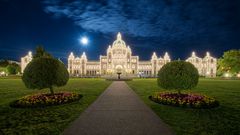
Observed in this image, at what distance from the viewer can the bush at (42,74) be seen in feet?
52.9

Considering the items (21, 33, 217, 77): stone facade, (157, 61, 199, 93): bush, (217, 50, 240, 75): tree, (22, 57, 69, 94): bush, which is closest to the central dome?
(21, 33, 217, 77): stone facade

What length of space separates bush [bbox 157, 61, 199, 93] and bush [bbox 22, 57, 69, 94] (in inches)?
365

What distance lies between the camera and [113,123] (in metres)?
9.76

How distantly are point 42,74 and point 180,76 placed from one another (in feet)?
37.3

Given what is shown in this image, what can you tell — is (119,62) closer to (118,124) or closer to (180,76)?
(180,76)

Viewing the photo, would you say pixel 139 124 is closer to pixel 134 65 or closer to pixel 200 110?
pixel 200 110

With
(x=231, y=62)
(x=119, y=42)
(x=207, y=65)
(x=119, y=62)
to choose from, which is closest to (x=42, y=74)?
(x=231, y=62)

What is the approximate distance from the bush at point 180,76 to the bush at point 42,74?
9.27 m

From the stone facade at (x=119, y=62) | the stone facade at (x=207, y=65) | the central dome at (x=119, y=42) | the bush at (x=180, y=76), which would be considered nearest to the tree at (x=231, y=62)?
the stone facade at (x=119, y=62)

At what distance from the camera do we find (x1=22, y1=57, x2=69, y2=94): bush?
52.9 feet

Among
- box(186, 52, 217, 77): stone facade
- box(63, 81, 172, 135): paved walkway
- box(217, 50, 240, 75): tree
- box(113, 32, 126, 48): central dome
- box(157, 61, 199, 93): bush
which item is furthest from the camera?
box(186, 52, 217, 77): stone facade

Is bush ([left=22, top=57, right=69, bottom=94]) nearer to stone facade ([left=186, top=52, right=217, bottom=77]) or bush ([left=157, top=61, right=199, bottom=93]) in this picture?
bush ([left=157, top=61, right=199, bottom=93])

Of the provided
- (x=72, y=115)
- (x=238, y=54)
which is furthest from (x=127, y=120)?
(x=238, y=54)

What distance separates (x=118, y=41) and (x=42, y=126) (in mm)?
132471
